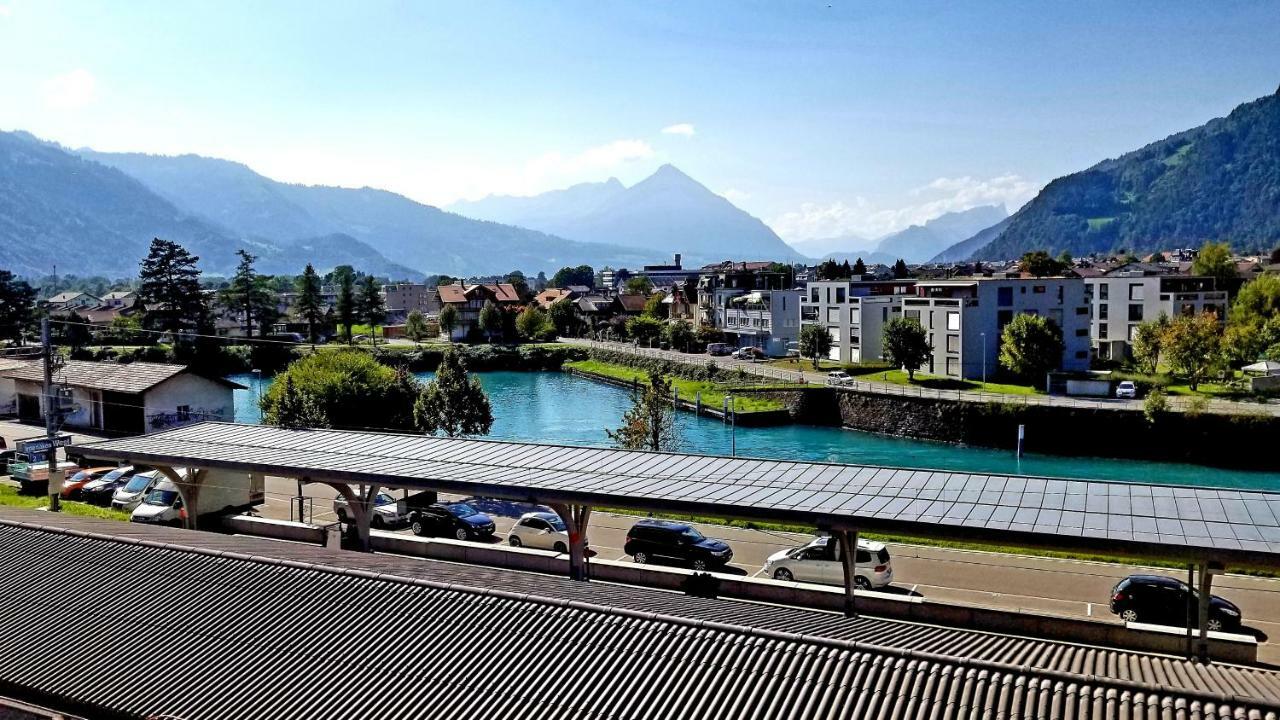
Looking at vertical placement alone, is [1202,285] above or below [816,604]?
above

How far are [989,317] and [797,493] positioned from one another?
160 feet

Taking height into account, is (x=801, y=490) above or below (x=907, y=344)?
above

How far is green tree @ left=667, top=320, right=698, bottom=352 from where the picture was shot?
82062mm

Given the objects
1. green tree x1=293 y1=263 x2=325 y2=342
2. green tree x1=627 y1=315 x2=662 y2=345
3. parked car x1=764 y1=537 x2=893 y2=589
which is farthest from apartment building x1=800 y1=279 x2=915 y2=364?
green tree x1=293 y1=263 x2=325 y2=342

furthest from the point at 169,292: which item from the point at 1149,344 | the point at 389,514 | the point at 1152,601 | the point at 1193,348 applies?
the point at 1152,601

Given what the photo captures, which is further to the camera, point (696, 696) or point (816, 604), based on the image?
point (816, 604)

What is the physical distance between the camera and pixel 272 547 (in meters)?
13.6

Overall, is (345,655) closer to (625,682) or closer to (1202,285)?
(625,682)

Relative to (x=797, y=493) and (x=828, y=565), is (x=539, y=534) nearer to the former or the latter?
(x=828, y=565)

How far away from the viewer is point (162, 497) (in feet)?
76.2

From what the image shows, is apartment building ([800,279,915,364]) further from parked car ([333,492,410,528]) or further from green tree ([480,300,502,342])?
parked car ([333,492,410,528])

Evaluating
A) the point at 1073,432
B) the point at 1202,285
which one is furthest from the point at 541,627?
the point at 1202,285

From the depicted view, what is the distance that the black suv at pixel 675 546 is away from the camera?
18578 millimetres

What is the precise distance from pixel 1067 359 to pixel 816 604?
5140 cm
